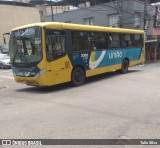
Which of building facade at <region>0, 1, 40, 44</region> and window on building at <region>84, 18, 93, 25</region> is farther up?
building facade at <region>0, 1, 40, 44</region>

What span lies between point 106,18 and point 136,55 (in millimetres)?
12663

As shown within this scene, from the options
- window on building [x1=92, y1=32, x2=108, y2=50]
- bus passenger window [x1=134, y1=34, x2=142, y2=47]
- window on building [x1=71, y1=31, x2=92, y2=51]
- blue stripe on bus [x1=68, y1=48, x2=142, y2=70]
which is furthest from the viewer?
bus passenger window [x1=134, y1=34, x2=142, y2=47]

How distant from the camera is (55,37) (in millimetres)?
12367

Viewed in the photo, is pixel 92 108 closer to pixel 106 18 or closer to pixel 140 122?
pixel 140 122

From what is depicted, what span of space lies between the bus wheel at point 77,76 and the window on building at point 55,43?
1327 millimetres

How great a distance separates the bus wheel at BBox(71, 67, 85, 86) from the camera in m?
13.5

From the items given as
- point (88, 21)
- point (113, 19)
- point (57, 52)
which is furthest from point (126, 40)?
point (88, 21)

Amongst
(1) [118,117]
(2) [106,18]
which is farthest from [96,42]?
(2) [106,18]

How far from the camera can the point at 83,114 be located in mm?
7844

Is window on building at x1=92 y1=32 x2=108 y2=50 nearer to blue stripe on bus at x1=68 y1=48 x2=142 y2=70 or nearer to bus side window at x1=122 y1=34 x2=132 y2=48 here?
blue stripe on bus at x1=68 y1=48 x2=142 y2=70

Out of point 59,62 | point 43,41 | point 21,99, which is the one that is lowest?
point 21,99

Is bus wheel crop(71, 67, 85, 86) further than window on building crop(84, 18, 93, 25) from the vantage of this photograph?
No

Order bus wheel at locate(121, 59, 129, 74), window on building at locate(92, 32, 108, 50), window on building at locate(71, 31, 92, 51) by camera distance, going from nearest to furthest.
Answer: window on building at locate(71, 31, 92, 51) → window on building at locate(92, 32, 108, 50) → bus wheel at locate(121, 59, 129, 74)

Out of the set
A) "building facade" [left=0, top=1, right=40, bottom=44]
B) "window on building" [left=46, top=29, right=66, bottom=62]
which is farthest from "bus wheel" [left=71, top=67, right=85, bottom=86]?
"building facade" [left=0, top=1, right=40, bottom=44]
